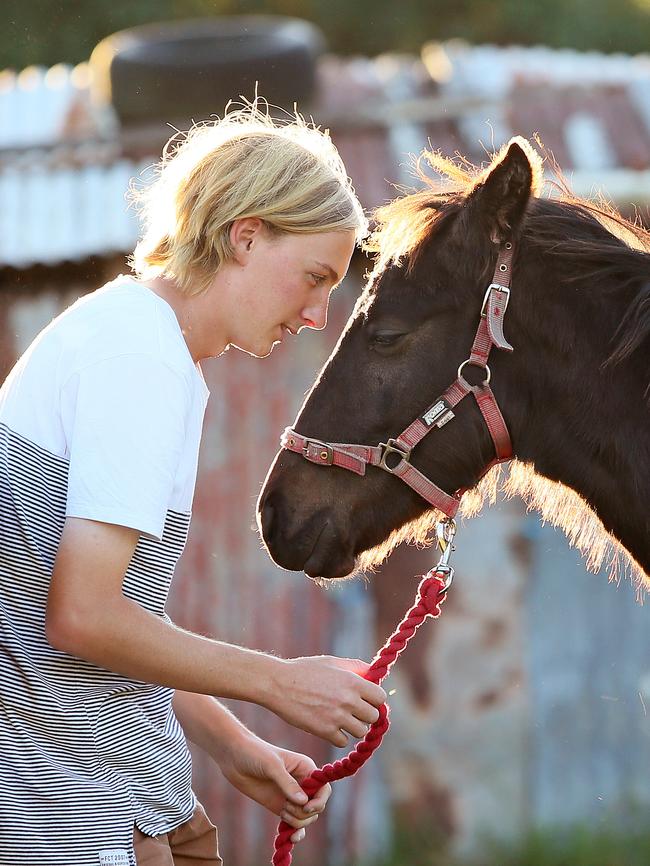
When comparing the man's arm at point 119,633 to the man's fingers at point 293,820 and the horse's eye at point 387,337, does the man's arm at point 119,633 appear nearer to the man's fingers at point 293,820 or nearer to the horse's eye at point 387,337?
the man's fingers at point 293,820

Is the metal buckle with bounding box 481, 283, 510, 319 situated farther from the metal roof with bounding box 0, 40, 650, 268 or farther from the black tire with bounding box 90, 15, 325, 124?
the black tire with bounding box 90, 15, 325, 124

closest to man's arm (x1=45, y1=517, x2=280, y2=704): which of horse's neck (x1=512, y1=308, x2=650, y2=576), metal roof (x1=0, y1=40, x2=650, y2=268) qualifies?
horse's neck (x1=512, y1=308, x2=650, y2=576)

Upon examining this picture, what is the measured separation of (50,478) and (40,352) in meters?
0.24

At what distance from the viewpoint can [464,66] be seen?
7199 mm

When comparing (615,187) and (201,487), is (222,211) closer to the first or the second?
(201,487)

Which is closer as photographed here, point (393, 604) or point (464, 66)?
point (393, 604)

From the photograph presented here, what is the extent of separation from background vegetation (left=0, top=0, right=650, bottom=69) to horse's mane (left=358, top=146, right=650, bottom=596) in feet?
51.0

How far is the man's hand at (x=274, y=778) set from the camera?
2.41 metres

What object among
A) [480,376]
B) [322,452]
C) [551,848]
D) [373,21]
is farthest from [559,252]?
[373,21]

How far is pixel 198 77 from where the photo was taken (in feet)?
22.6

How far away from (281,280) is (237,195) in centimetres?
20

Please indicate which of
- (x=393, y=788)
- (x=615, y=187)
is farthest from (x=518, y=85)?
(x=393, y=788)

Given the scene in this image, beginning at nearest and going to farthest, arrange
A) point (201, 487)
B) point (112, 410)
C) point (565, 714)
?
1. point (112, 410)
2. point (201, 487)
3. point (565, 714)

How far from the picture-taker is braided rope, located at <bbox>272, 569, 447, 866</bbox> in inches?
92.0
